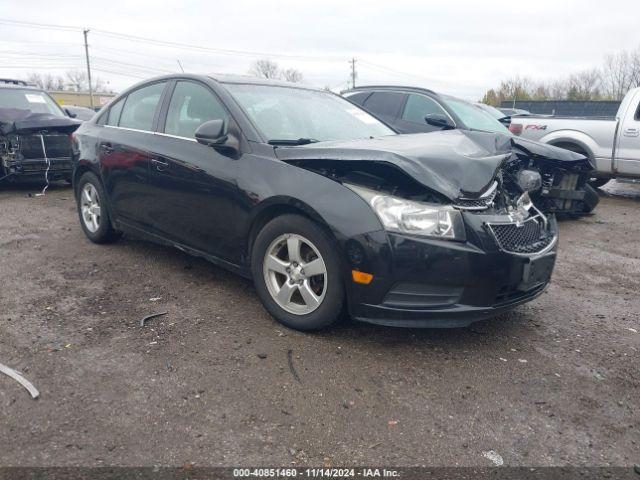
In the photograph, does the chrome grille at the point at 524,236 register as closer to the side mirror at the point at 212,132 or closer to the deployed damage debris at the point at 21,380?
the side mirror at the point at 212,132

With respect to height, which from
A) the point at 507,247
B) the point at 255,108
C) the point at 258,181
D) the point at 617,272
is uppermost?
the point at 255,108

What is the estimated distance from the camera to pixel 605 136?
9172 mm

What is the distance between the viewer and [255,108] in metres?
3.86

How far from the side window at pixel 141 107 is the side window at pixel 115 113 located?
8 centimetres

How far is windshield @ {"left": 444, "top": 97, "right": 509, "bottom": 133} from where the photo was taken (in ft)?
24.1

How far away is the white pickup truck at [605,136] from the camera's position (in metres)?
9.02

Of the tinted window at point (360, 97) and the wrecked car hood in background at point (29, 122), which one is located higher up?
the tinted window at point (360, 97)

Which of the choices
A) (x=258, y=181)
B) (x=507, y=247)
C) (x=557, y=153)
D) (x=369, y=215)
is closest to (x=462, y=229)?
(x=507, y=247)

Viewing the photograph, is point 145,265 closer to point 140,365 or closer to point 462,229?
point 140,365

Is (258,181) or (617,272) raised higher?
(258,181)

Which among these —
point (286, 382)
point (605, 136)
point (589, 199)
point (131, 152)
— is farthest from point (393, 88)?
point (286, 382)

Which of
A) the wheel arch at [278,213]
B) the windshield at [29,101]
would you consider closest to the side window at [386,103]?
the wheel arch at [278,213]

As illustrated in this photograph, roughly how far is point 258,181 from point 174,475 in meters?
1.88

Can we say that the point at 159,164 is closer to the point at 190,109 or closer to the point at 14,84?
the point at 190,109
